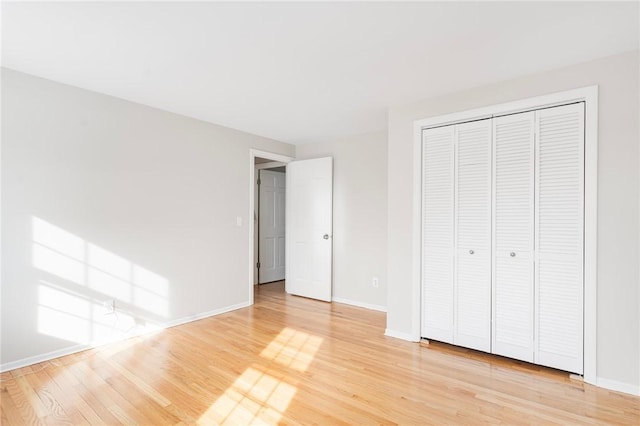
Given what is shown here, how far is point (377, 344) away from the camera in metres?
3.06

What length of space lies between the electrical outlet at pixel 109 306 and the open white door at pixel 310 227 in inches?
98.1

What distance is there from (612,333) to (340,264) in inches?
116

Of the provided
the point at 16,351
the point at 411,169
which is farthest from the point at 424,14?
the point at 16,351

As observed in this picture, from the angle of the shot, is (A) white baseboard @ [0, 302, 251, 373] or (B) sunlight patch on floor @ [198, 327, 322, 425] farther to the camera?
(A) white baseboard @ [0, 302, 251, 373]

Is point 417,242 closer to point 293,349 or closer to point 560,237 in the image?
point 560,237

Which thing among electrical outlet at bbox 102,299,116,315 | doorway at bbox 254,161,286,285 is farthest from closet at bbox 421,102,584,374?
doorway at bbox 254,161,286,285

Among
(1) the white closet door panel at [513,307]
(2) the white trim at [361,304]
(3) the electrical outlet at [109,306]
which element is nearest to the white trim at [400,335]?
(1) the white closet door panel at [513,307]

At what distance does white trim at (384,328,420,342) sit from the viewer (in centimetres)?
312

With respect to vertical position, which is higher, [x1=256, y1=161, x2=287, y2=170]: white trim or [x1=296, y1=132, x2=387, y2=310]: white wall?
[x1=256, y1=161, x2=287, y2=170]: white trim

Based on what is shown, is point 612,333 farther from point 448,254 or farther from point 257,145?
point 257,145

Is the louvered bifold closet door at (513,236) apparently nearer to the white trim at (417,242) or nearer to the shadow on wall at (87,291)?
the white trim at (417,242)

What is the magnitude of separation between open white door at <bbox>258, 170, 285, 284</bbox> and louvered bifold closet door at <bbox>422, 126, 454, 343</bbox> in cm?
336

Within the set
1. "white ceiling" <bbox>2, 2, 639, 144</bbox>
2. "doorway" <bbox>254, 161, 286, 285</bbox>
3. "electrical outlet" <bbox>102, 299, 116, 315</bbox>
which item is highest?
"white ceiling" <bbox>2, 2, 639, 144</bbox>

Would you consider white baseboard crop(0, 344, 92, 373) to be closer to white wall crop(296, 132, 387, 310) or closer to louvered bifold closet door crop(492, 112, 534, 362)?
white wall crop(296, 132, 387, 310)
